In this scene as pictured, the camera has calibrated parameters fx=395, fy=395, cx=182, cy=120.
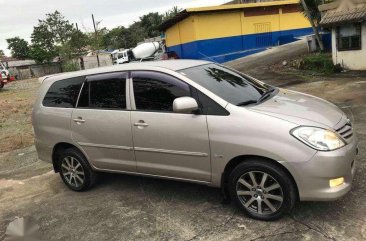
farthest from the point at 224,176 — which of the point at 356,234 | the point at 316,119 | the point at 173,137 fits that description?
the point at 356,234

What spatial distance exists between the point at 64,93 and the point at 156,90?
1651 mm

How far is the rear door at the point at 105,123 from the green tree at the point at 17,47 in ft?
259

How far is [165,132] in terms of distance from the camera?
4.55m

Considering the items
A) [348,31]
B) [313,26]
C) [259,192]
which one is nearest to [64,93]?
[259,192]

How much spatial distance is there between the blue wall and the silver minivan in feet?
67.0

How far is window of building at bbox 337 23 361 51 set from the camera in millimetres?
14075

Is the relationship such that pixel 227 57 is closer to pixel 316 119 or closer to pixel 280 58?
pixel 280 58

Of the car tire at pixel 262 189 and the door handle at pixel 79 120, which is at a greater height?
the door handle at pixel 79 120

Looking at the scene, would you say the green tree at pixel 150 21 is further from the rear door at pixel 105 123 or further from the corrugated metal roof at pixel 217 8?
the rear door at pixel 105 123

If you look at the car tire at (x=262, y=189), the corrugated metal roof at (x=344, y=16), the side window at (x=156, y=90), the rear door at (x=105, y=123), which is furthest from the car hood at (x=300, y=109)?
the corrugated metal roof at (x=344, y=16)

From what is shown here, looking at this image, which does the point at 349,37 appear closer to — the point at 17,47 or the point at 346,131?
the point at 346,131

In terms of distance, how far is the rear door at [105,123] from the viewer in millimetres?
4957

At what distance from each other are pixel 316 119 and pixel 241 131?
770 mm

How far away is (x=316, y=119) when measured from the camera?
13.2 feet
